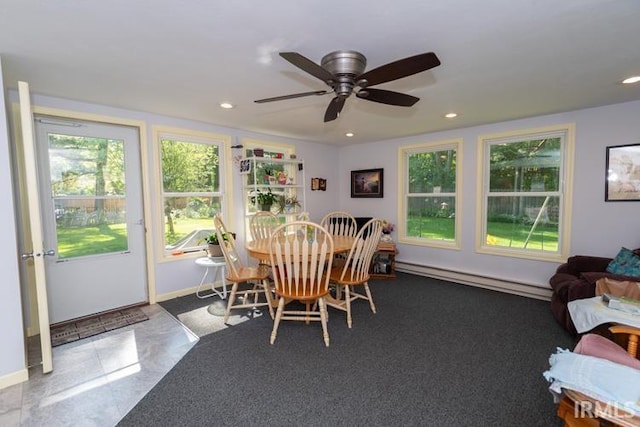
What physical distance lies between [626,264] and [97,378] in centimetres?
462

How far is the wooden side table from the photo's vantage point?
4.58 m

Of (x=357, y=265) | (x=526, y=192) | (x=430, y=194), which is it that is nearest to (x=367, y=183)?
(x=430, y=194)

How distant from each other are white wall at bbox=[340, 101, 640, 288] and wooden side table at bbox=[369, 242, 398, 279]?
433mm

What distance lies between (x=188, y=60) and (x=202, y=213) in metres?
2.29

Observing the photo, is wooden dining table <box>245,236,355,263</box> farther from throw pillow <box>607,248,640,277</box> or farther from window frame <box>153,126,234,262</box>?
throw pillow <box>607,248,640,277</box>

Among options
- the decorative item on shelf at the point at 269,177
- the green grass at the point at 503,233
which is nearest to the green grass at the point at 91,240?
the decorative item on shelf at the point at 269,177

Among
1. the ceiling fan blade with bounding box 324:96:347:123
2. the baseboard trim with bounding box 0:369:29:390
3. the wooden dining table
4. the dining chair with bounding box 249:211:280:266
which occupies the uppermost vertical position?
the ceiling fan blade with bounding box 324:96:347:123

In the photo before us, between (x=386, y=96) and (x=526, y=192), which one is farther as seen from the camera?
(x=526, y=192)

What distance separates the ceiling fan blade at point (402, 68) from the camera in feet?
4.99

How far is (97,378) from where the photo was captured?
2.12 metres

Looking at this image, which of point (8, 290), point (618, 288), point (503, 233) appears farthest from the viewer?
point (503, 233)

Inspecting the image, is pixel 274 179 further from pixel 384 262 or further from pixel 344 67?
pixel 344 67

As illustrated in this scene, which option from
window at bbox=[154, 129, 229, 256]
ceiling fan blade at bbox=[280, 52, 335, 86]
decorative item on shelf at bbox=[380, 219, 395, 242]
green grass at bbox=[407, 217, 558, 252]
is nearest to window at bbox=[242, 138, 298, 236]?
window at bbox=[154, 129, 229, 256]

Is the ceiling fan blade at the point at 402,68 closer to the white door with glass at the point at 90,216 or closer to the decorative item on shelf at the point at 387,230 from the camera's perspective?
the white door with glass at the point at 90,216
